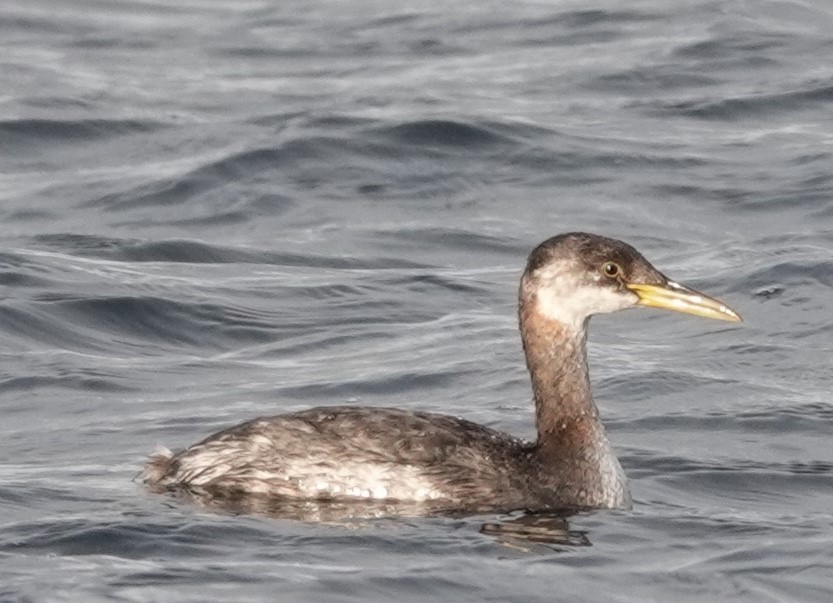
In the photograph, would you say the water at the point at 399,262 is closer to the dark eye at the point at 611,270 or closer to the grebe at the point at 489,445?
the grebe at the point at 489,445

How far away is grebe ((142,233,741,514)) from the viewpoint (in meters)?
10.4

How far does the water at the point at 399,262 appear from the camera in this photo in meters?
9.86

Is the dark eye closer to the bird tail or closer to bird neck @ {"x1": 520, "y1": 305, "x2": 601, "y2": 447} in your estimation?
bird neck @ {"x1": 520, "y1": 305, "x2": 601, "y2": 447}

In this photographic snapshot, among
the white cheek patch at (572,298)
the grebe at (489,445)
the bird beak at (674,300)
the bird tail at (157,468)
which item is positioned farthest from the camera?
the bird beak at (674,300)

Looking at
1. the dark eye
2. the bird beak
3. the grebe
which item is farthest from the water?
the dark eye

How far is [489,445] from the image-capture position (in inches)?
418

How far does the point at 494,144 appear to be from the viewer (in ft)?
65.0

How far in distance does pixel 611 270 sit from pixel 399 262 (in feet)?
19.3

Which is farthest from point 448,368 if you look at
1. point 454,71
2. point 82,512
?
point 454,71

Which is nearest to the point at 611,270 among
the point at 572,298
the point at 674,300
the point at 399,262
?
the point at 572,298

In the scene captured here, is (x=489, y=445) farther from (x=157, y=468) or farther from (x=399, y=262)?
(x=399, y=262)

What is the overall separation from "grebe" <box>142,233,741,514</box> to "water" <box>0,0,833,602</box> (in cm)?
21

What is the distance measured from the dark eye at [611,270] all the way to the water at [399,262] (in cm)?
108

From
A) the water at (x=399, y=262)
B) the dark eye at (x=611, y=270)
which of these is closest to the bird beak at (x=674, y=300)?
the dark eye at (x=611, y=270)
